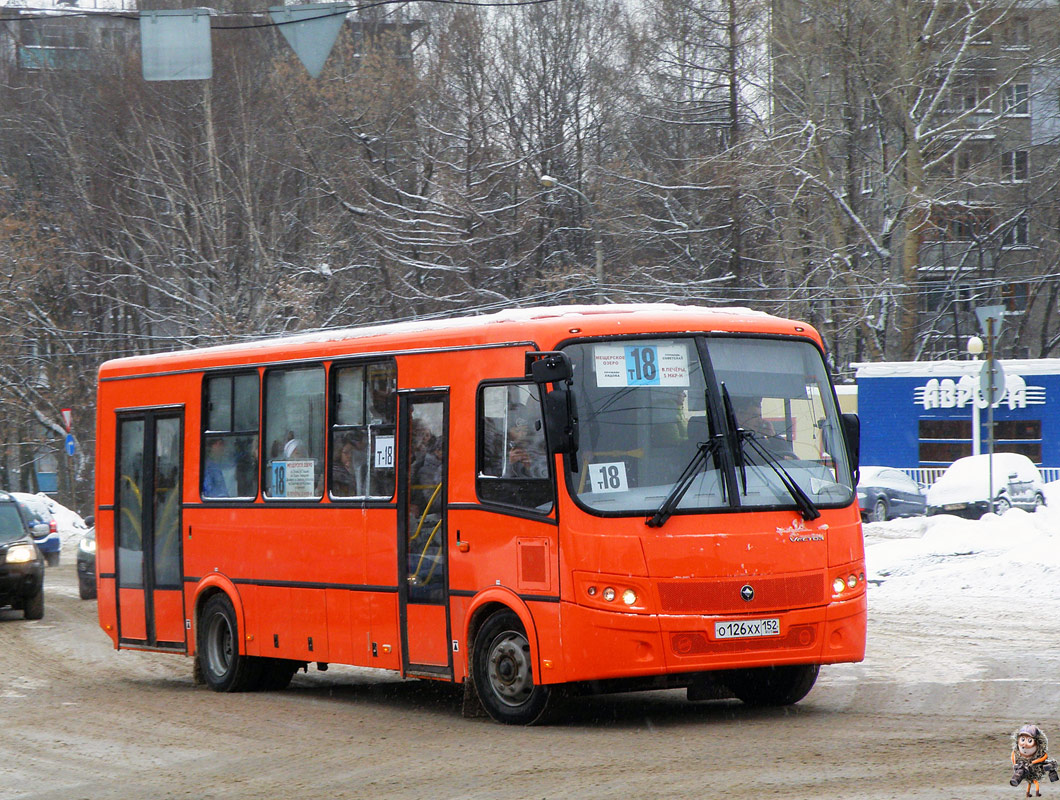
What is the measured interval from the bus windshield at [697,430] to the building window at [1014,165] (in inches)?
1447

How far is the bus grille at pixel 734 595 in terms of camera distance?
30.4 feet

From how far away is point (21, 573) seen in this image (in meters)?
20.4

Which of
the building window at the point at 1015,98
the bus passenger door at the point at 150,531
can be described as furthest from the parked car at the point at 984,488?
the bus passenger door at the point at 150,531

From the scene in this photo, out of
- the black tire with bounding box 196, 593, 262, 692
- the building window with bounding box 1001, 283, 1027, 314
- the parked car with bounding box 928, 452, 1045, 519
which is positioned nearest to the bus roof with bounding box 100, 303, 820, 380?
the black tire with bounding box 196, 593, 262, 692

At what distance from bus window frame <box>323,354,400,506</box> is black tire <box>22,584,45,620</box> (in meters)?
10.4

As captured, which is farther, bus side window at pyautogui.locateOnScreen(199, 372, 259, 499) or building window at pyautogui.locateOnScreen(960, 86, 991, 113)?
building window at pyautogui.locateOnScreen(960, 86, 991, 113)

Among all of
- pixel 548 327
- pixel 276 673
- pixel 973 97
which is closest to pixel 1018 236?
pixel 973 97

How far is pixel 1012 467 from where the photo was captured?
34.4 m

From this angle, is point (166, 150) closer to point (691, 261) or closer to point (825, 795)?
point (691, 261)

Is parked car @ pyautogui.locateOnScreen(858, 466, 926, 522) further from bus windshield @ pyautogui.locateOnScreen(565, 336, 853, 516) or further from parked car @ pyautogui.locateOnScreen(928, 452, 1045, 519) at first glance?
bus windshield @ pyautogui.locateOnScreen(565, 336, 853, 516)

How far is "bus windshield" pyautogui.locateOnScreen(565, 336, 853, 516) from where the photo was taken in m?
9.45

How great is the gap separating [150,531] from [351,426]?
11.8 ft

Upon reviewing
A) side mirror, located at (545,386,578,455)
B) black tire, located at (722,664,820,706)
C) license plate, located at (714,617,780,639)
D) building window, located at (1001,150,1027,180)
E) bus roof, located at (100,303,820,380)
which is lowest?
black tire, located at (722,664,820,706)

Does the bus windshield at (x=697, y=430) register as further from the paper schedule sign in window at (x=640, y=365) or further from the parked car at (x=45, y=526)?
the parked car at (x=45, y=526)
